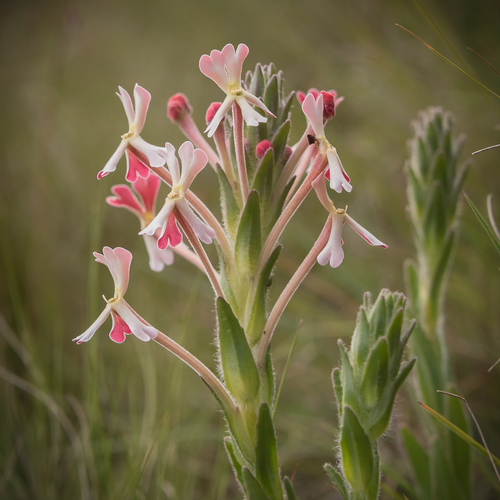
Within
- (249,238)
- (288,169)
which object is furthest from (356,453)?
(288,169)

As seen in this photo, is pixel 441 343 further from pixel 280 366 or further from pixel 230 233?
pixel 280 366

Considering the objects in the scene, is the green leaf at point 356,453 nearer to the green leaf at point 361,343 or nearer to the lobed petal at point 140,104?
the green leaf at point 361,343

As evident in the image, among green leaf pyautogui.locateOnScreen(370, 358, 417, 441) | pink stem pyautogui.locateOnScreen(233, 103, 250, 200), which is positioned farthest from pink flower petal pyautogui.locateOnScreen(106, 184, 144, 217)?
green leaf pyautogui.locateOnScreen(370, 358, 417, 441)

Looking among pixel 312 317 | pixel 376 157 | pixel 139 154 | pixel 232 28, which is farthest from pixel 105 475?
pixel 232 28

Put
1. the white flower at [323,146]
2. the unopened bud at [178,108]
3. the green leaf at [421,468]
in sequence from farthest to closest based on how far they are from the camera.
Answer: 1. the green leaf at [421,468]
2. the unopened bud at [178,108]
3. the white flower at [323,146]

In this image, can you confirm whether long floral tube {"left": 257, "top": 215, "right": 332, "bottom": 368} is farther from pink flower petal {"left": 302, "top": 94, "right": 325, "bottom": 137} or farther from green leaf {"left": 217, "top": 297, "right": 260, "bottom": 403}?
pink flower petal {"left": 302, "top": 94, "right": 325, "bottom": 137}

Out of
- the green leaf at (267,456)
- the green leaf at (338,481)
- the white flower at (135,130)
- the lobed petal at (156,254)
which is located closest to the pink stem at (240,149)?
the white flower at (135,130)
